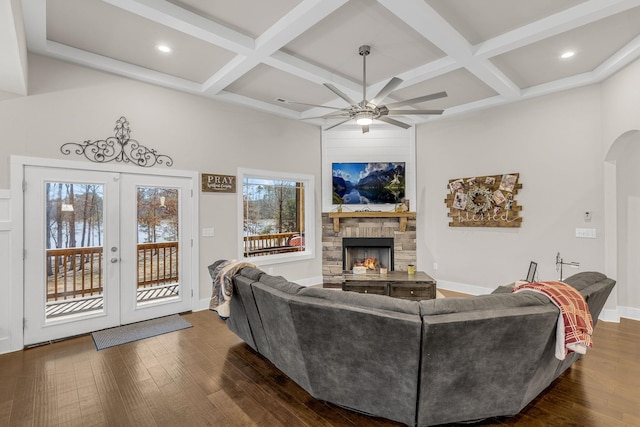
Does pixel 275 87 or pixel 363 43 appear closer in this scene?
pixel 363 43

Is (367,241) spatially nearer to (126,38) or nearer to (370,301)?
(370,301)

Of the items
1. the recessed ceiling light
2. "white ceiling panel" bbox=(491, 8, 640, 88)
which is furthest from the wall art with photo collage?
A: the recessed ceiling light

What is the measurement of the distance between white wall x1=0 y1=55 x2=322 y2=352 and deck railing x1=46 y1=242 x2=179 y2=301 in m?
0.55

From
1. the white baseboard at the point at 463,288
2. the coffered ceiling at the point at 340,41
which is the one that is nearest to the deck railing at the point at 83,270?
the coffered ceiling at the point at 340,41

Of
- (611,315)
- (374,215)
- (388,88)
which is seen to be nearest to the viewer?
(388,88)

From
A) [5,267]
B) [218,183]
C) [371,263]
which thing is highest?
[218,183]

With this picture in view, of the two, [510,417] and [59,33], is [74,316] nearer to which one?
[59,33]

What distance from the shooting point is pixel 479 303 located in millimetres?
1873

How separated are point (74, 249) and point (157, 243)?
90 centimetres

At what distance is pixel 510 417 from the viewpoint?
2141mm

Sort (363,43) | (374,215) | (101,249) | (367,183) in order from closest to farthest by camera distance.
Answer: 1. (363,43)
2. (101,249)
3. (374,215)
4. (367,183)

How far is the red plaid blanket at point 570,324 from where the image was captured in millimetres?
1905

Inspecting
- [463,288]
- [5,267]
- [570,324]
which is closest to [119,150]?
[5,267]

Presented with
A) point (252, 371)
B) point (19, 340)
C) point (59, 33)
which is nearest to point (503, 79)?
point (252, 371)
